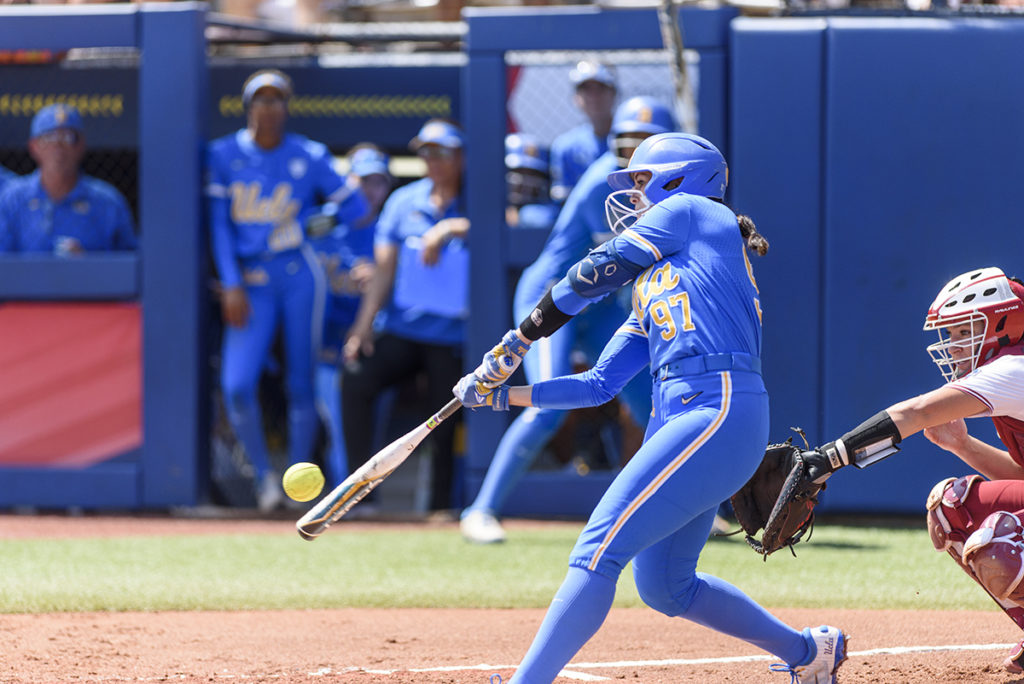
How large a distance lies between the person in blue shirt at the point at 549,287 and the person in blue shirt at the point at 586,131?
0.77 meters

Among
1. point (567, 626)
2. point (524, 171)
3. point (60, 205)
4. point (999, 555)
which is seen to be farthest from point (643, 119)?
point (567, 626)

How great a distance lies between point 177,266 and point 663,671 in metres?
4.66

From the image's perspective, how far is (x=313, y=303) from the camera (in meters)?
7.79

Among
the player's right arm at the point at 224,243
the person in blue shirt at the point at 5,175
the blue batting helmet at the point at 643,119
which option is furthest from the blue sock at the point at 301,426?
the blue batting helmet at the point at 643,119

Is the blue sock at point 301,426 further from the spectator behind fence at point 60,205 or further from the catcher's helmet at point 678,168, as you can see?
the catcher's helmet at point 678,168

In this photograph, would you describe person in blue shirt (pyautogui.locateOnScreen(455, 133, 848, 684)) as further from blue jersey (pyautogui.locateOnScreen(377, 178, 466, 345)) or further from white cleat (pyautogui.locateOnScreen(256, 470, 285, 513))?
white cleat (pyautogui.locateOnScreen(256, 470, 285, 513))

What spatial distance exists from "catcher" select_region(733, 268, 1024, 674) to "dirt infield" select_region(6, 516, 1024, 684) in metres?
0.49

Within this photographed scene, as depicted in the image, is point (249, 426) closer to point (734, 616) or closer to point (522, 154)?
point (522, 154)

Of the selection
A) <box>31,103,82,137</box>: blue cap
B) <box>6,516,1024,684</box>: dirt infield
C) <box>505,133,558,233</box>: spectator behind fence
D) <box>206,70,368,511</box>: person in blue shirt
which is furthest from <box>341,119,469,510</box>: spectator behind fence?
<box>6,516,1024,684</box>: dirt infield

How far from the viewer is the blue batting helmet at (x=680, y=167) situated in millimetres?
3688

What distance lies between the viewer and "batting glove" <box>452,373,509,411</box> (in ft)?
11.9

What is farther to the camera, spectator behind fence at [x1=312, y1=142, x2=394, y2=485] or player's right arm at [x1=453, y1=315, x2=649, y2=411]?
spectator behind fence at [x1=312, y1=142, x2=394, y2=485]

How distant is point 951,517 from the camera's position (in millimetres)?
3881

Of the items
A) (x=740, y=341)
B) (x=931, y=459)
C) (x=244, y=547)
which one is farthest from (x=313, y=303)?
(x=740, y=341)
